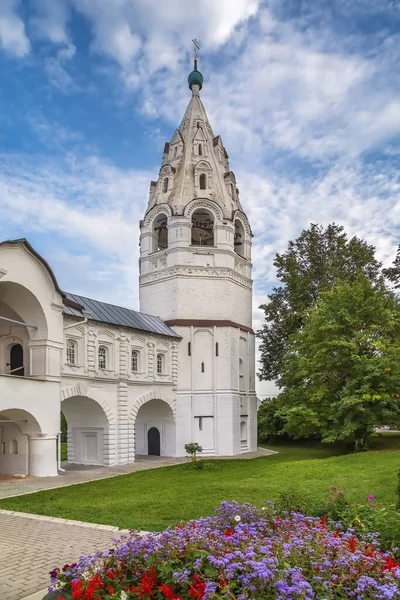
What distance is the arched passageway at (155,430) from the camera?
28328mm

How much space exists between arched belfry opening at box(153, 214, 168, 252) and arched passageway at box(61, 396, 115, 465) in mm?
11152

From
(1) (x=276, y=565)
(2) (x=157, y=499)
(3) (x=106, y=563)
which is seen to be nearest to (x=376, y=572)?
(1) (x=276, y=565)

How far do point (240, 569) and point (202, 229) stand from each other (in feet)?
94.5

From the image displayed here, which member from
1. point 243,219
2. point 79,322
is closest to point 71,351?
point 79,322

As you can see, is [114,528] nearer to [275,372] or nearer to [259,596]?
[259,596]

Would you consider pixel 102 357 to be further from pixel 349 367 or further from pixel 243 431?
pixel 349 367

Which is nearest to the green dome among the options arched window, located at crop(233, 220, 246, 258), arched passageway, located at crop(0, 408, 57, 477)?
arched window, located at crop(233, 220, 246, 258)

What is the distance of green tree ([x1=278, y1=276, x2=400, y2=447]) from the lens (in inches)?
888

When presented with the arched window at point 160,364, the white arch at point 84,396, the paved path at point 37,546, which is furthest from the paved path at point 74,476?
the paved path at point 37,546

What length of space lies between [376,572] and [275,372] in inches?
1197

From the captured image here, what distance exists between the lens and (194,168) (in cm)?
3178

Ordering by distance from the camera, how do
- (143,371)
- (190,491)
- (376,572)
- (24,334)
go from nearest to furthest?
(376,572)
(190,491)
(24,334)
(143,371)

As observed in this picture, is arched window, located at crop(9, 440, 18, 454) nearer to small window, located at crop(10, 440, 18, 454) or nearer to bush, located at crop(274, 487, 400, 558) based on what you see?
small window, located at crop(10, 440, 18, 454)

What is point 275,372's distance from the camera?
34688 millimetres
